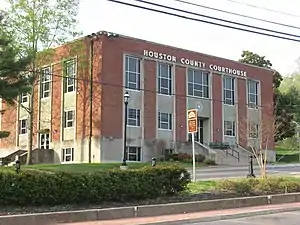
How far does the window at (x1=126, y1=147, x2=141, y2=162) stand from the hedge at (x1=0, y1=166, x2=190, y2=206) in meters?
27.0

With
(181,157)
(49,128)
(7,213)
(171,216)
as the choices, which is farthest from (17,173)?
(49,128)

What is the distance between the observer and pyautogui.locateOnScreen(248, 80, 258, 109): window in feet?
182

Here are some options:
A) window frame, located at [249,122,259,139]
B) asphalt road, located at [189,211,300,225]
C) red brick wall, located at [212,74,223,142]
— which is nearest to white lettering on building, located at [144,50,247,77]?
red brick wall, located at [212,74,223,142]

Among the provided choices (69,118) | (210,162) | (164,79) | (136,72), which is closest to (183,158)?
(210,162)

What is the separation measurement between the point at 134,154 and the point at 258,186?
25319 mm

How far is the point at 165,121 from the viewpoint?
156 feet

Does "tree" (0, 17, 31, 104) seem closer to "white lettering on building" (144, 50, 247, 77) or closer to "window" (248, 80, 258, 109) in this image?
"white lettering on building" (144, 50, 247, 77)

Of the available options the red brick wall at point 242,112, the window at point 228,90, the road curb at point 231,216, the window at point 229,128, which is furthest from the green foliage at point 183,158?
the road curb at point 231,216

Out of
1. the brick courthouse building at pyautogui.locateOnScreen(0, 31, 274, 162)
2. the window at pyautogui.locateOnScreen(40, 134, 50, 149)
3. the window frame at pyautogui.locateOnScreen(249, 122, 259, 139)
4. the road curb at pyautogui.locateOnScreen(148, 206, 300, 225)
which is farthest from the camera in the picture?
the window frame at pyautogui.locateOnScreen(249, 122, 259, 139)

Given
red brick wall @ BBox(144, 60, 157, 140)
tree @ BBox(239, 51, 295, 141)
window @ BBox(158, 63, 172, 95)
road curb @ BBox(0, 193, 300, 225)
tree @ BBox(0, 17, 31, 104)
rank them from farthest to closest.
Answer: tree @ BBox(239, 51, 295, 141)
window @ BBox(158, 63, 172, 95)
red brick wall @ BBox(144, 60, 157, 140)
tree @ BBox(0, 17, 31, 104)
road curb @ BBox(0, 193, 300, 225)

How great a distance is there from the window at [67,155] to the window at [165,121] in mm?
7963

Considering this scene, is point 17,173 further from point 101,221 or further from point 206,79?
point 206,79

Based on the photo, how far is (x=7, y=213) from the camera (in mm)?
13102

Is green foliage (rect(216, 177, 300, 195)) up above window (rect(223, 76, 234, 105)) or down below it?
below
